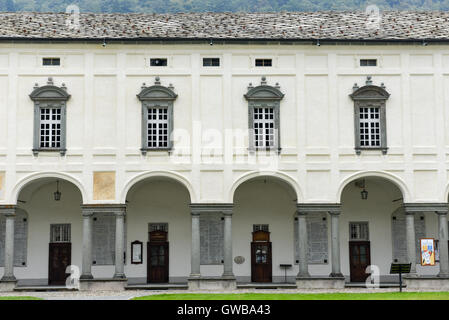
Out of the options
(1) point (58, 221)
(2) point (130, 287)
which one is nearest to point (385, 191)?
(2) point (130, 287)

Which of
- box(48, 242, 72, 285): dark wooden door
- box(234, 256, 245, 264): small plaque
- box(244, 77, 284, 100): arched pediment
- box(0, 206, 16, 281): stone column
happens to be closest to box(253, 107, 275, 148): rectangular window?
box(244, 77, 284, 100): arched pediment

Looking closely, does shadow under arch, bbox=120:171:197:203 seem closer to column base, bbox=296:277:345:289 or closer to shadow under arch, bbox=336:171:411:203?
column base, bbox=296:277:345:289

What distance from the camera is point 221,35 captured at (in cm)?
3067

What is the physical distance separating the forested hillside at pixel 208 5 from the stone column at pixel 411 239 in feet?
134

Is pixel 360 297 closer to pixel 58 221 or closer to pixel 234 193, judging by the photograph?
pixel 234 193

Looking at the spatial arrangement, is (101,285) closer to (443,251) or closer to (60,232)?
(60,232)

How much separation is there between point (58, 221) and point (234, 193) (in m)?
7.95

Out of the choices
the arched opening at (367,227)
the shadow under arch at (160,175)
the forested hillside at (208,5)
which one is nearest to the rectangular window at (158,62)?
the shadow under arch at (160,175)

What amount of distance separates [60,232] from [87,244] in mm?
3370

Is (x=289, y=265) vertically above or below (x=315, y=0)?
below

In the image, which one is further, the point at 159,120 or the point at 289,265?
the point at 289,265

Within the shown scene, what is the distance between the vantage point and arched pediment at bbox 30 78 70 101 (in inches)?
1180

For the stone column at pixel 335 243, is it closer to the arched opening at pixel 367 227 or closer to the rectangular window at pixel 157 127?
the arched opening at pixel 367 227

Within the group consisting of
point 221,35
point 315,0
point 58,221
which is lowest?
point 58,221
